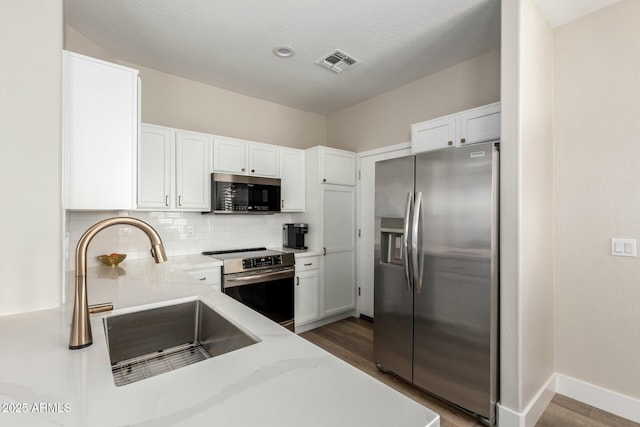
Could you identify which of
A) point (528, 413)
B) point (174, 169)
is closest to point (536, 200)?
point (528, 413)

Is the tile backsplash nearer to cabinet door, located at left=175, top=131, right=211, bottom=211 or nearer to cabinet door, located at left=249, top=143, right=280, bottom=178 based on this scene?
cabinet door, located at left=175, top=131, right=211, bottom=211

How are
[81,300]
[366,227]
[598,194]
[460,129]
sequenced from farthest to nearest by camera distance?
1. [366,227]
2. [460,129]
3. [598,194]
4. [81,300]

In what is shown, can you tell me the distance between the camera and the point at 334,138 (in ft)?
14.6

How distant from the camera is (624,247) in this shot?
6.67ft

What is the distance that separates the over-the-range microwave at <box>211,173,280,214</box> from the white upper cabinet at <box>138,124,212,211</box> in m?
0.11

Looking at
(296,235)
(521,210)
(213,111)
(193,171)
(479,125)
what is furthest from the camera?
(296,235)

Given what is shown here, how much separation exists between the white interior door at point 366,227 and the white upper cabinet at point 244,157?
1.14 m

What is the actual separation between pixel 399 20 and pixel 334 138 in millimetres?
2202

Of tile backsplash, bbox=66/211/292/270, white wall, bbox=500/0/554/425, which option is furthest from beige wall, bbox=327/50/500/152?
tile backsplash, bbox=66/211/292/270

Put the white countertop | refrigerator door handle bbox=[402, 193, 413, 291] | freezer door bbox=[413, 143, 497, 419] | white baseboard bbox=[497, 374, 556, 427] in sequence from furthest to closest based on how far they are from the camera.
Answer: refrigerator door handle bbox=[402, 193, 413, 291] → freezer door bbox=[413, 143, 497, 419] → white baseboard bbox=[497, 374, 556, 427] → the white countertop

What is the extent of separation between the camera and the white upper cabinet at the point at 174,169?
2756 millimetres

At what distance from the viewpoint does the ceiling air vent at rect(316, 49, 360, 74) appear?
110 inches

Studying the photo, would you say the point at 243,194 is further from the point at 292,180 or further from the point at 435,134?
the point at 435,134

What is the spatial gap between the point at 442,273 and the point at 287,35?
2227 mm
